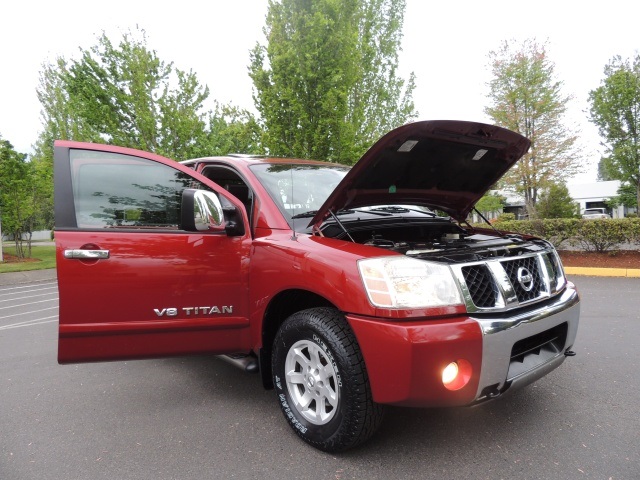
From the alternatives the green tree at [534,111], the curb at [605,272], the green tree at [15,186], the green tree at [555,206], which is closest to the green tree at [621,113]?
the green tree at [534,111]

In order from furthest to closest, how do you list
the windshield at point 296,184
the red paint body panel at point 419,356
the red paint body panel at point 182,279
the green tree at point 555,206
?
1. the green tree at point 555,206
2. the windshield at point 296,184
3. the red paint body panel at point 182,279
4. the red paint body panel at point 419,356

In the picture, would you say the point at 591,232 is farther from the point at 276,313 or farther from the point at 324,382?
the point at 324,382

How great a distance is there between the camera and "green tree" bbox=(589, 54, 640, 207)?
14.3 m

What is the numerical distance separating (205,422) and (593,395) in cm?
266

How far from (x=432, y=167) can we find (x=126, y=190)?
86.6 inches

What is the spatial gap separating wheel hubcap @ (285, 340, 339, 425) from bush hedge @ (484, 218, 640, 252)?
8570mm

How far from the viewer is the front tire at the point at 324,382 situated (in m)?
2.10

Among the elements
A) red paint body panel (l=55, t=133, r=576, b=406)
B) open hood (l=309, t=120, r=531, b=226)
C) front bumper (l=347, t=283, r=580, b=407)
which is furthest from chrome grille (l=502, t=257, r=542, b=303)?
open hood (l=309, t=120, r=531, b=226)

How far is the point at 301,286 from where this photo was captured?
2354mm

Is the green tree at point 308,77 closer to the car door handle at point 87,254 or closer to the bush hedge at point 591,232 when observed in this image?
the bush hedge at point 591,232

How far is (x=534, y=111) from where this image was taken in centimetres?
→ 1496

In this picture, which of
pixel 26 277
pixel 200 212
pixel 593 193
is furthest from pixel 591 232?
pixel 593 193

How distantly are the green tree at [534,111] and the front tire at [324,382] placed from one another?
15129mm

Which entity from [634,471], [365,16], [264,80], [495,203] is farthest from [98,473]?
[495,203]
